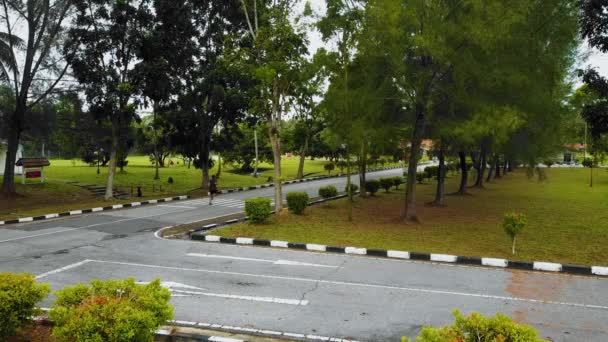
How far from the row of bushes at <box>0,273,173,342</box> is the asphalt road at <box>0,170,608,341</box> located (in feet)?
6.11

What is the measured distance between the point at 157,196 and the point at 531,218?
62.5ft

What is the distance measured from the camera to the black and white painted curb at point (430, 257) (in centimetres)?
1055

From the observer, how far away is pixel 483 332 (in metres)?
4.37

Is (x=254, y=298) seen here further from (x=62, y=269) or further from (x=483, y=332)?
(x=62, y=269)

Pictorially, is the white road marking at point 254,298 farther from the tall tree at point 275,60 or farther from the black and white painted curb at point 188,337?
the tall tree at point 275,60

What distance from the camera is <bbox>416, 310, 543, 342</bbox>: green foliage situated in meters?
4.22

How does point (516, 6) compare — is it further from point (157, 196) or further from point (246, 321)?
point (157, 196)

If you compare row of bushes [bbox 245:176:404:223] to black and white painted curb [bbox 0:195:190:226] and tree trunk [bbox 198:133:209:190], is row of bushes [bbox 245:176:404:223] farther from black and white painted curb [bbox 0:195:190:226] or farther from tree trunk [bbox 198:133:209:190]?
tree trunk [bbox 198:133:209:190]

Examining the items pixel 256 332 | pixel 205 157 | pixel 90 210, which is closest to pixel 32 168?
pixel 90 210

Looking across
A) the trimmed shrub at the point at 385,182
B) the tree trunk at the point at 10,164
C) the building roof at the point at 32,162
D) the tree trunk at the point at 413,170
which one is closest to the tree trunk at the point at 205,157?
the building roof at the point at 32,162

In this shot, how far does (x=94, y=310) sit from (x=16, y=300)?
1.35m

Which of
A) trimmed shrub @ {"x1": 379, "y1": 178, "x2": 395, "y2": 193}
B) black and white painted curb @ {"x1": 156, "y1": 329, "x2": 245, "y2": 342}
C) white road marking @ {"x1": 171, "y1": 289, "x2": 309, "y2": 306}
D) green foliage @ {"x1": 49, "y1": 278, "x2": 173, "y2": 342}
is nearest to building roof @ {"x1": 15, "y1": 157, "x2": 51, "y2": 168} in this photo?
trimmed shrub @ {"x1": 379, "y1": 178, "x2": 395, "y2": 193}

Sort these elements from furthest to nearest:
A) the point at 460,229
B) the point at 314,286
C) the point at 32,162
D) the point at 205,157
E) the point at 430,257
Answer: the point at 205,157 → the point at 32,162 → the point at 460,229 → the point at 430,257 → the point at 314,286

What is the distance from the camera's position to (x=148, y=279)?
938 cm
